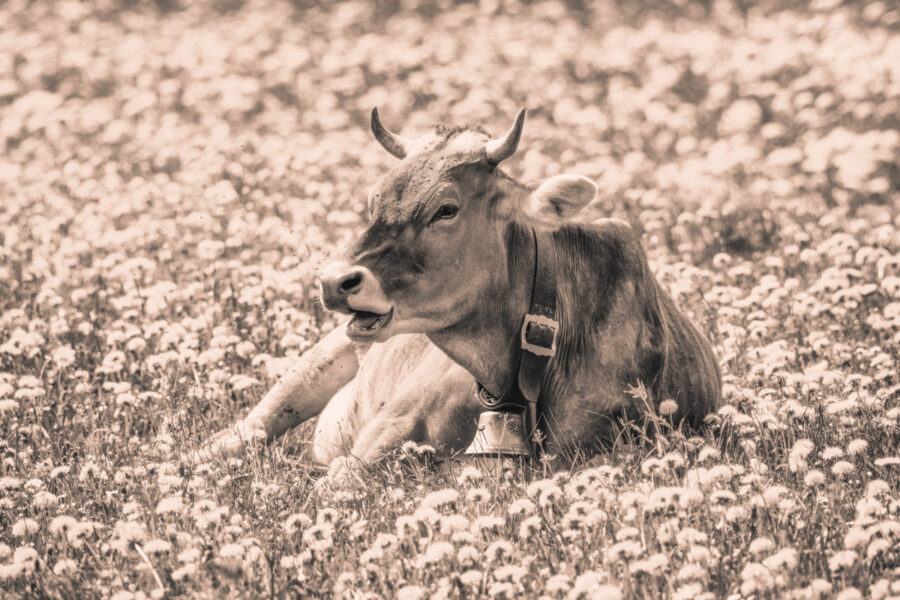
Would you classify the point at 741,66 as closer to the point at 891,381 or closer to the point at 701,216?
the point at 701,216

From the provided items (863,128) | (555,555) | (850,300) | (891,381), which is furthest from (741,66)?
(555,555)

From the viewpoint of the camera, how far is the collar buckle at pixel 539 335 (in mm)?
5309

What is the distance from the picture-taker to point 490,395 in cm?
542

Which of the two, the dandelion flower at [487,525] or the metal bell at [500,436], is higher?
the dandelion flower at [487,525]

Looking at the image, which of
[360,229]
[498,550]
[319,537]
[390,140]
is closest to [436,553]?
[498,550]

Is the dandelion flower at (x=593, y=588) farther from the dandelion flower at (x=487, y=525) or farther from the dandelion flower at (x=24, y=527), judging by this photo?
the dandelion flower at (x=24, y=527)

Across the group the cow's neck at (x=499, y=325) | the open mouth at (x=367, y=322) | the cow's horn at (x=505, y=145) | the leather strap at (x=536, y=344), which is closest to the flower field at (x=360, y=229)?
the leather strap at (x=536, y=344)

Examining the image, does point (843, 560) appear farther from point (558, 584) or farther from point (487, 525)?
point (487, 525)

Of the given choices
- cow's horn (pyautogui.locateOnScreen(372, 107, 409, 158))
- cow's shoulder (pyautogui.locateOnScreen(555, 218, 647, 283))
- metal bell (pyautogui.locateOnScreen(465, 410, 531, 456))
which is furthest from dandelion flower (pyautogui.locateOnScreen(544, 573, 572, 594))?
cow's horn (pyautogui.locateOnScreen(372, 107, 409, 158))

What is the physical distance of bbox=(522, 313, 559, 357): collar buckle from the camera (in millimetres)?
5309

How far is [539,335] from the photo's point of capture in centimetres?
532

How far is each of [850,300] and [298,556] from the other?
3.61 metres

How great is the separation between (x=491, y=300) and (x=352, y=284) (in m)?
0.63

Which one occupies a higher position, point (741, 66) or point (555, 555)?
point (555, 555)
